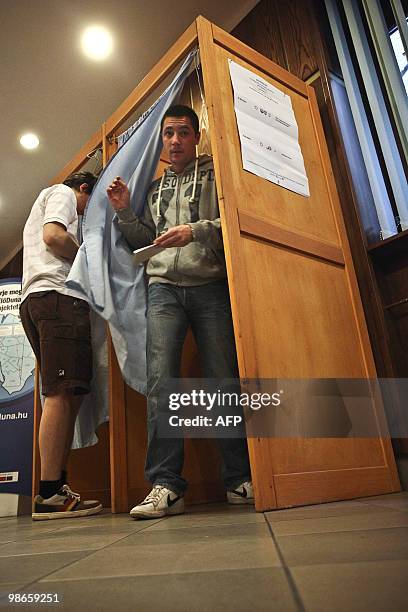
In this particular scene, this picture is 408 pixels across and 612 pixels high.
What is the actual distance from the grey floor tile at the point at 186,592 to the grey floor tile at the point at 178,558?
3cm

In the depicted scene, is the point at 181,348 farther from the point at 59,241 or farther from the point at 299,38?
the point at 299,38

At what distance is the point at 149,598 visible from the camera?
426mm

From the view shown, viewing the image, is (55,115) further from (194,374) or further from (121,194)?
(194,374)

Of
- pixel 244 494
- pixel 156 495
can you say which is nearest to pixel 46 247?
pixel 156 495

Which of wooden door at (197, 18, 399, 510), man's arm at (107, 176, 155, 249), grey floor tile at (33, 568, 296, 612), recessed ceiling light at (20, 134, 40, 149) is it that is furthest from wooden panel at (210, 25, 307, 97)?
recessed ceiling light at (20, 134, 40, 149)

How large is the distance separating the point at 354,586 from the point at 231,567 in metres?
0.15

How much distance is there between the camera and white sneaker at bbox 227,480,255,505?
1.32 meters

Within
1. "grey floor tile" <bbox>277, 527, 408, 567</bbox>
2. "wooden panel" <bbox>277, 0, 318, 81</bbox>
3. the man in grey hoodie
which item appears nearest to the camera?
"grey floor tile" <bbox>277, 527, 408, 567</bbox>

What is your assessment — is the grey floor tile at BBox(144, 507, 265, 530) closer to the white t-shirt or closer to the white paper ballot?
the white paper ballot

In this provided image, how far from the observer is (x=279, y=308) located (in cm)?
139

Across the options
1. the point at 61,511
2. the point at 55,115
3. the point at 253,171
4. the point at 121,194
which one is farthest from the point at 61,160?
the point at 61,511

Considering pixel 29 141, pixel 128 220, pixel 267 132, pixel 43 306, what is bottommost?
pixel 43 306

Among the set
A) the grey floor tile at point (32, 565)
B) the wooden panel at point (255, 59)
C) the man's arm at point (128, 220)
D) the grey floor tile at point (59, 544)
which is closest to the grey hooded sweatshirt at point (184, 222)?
the man's arm at point (128, 220)

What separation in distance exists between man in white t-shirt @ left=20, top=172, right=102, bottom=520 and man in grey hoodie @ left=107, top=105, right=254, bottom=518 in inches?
10.6
